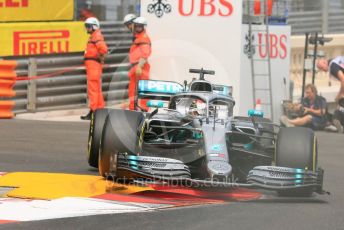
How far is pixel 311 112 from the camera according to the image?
54.4ft

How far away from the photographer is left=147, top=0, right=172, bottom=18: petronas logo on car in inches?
668

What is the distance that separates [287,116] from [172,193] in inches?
354

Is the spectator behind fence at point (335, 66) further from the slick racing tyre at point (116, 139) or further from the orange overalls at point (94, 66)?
the slick racing tyre at point (116, 139)

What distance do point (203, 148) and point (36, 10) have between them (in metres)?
9.43

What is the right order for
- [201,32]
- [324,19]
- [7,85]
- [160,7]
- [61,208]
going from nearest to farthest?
[61,208]
[7,85]
[201,32]
[160,7]
[324,19]

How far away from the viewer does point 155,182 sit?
8.14m

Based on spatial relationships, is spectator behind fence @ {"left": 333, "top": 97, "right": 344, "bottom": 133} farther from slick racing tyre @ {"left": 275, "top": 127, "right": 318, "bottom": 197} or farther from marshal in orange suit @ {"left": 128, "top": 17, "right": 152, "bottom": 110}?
slick racing tyre @ {"left": 275, "top": 127, "right": 318, "bottom": 197}

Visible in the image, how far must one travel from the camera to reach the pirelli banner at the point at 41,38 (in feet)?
53.6

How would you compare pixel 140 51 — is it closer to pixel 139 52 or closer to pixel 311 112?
pixel 139 52

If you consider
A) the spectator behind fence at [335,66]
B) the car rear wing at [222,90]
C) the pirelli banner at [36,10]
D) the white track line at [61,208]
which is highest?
the pirelli banner at [36,10]

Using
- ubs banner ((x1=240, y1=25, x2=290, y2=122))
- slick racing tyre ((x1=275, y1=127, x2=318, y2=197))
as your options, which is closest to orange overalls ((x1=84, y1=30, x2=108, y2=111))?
ubs banner ((x1=240, y1=25, x2=290, y2=122))

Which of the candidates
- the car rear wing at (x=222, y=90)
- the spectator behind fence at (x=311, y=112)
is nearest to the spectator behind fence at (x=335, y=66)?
the spectator behind fence at (x=311, y=112)

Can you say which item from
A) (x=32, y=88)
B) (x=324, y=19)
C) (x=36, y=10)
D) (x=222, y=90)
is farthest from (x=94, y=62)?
(x=324, y=19)

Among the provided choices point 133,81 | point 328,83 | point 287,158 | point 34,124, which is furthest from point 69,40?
point 287,158
